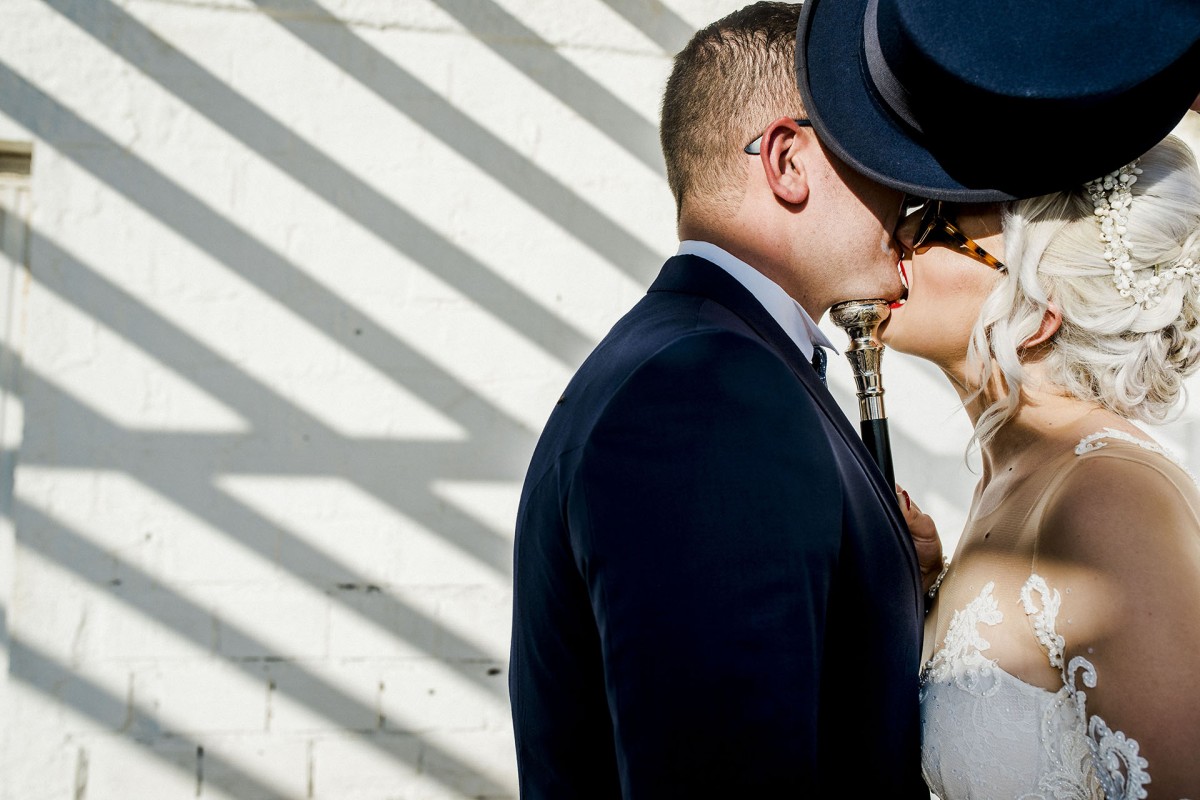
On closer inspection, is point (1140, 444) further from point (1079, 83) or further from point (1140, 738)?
point (1079, 83)

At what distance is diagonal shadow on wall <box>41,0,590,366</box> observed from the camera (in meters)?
2.96

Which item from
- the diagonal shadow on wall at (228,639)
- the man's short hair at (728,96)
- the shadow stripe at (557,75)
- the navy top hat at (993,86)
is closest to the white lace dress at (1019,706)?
the navy top hat at (993,86)

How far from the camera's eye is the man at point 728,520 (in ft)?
3.20

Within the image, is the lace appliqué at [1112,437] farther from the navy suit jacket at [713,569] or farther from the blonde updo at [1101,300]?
the navy suit jacket at [713,569]

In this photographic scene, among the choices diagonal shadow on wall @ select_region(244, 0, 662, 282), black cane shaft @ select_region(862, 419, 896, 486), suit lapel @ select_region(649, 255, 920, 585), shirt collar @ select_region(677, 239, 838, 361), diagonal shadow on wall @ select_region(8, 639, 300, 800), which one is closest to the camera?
suit lapel @ select_region(649, 255, 920, 585)

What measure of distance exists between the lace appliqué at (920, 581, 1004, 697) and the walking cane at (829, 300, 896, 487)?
0.26 m

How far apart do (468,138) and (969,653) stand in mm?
2341

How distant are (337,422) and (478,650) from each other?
0.90 metres

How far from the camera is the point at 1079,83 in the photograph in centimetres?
122

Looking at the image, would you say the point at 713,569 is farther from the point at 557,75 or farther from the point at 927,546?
the point at 557,75

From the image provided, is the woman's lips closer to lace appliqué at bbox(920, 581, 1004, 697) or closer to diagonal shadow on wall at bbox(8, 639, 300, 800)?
lace appliqué at bbox(920, 581, 1004, 697)

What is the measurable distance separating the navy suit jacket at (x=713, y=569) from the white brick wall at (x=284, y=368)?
1968 mm

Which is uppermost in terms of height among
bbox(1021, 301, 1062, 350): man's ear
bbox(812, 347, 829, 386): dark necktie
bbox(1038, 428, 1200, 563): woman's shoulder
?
bbox(1021, 301, 1062, 350): man's ear

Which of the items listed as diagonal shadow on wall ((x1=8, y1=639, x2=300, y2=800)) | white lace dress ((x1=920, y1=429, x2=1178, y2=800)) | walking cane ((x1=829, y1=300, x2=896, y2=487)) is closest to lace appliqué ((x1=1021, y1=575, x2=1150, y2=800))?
white lace dress ((x1=920, y1=429, x2=1178, y2=800))
